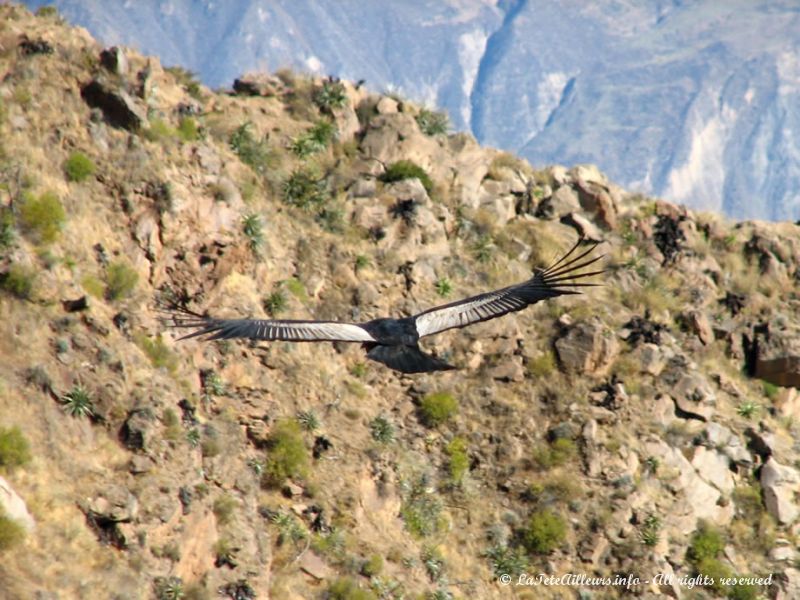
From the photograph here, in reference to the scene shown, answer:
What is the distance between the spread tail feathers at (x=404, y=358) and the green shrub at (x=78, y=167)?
44.2 feet

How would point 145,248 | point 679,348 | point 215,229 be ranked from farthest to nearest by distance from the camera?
point 679,348
point 215,229
point 145,248

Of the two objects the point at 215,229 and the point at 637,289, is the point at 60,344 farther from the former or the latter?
the point at 637,289

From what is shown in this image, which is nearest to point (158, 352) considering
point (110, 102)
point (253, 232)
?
point (253, 232)

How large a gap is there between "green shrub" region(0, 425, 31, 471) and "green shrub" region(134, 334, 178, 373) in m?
4.87

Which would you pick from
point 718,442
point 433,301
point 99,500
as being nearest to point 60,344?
point 99,500

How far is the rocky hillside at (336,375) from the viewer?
21875mm

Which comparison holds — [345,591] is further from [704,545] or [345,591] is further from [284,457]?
[704,545]

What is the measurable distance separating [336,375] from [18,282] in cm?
986

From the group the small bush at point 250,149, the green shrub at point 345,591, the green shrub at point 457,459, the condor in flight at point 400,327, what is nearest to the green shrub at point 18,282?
the condor in flight at point 400,327

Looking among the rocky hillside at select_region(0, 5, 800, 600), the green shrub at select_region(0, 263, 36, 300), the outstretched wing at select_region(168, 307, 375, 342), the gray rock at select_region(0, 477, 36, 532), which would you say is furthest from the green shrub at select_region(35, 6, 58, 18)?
the outstretched wing at select_region(168, 307, 375, 342)

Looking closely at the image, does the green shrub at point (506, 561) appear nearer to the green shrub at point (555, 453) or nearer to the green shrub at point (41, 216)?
the green shrub at point (555, 453)

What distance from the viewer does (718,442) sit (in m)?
31.9

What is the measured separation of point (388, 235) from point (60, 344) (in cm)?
1350

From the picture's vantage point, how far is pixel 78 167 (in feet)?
88.5
